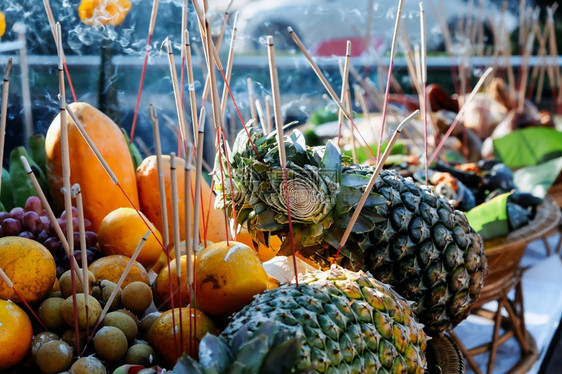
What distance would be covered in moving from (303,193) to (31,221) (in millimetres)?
421

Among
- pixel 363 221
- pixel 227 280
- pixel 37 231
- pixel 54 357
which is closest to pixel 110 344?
pixel 54 357

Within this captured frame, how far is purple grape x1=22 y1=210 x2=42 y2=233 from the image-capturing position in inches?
35.2

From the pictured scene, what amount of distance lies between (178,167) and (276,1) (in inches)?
184

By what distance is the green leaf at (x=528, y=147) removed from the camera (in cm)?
211

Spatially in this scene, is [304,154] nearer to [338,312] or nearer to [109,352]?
[338,312]

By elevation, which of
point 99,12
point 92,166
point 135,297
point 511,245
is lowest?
point 511,245

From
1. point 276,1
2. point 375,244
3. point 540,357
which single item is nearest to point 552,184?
point 540,357

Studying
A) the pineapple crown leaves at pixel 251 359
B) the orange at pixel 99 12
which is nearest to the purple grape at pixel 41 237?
the pineapple crown leaves at pixel 251 359

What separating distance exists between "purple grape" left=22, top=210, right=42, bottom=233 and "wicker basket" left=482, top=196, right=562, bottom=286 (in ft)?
3.06

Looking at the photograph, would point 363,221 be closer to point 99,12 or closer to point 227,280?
point 227,280

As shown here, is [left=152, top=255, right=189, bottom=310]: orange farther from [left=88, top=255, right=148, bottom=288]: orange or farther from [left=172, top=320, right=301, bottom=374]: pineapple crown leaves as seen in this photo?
[left=172, top=320, right=301, bottom=374]: pineapple crown leaves

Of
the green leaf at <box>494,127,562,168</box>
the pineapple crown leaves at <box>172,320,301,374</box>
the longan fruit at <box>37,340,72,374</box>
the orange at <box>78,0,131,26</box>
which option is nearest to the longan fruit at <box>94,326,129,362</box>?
the longan fruit at <box>37,340,72,374</box>

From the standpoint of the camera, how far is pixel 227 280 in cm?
81

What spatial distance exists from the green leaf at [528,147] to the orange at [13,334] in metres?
1.84
